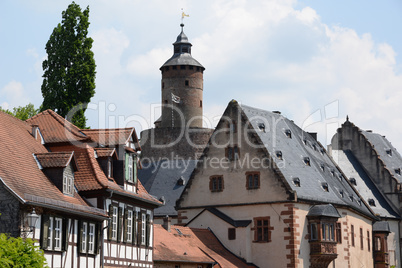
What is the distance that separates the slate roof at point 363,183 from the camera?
2876 inches

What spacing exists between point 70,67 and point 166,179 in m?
22.4

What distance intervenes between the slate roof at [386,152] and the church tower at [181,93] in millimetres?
34363

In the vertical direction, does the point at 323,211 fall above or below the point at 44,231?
above

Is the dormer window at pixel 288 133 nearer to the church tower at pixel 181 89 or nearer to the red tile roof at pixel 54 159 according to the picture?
the red tile roof at pixel 54 159

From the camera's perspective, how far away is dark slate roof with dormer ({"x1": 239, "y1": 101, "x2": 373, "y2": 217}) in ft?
184

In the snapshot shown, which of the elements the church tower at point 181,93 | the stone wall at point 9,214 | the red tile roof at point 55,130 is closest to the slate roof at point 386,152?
the church tower at point 181,93

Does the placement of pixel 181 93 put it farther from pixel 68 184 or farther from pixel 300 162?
pixel 68 184

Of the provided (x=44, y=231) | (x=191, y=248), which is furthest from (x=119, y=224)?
(x=191, y=248)

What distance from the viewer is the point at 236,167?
57.0 meters

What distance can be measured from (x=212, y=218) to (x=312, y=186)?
316 inches

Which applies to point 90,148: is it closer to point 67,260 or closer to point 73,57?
point 67,260

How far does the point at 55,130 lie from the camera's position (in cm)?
3678

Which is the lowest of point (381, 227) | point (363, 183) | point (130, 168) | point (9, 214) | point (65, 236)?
point (65, 236)

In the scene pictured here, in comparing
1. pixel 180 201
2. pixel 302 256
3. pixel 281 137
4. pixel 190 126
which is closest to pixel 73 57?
pixel 180 201
